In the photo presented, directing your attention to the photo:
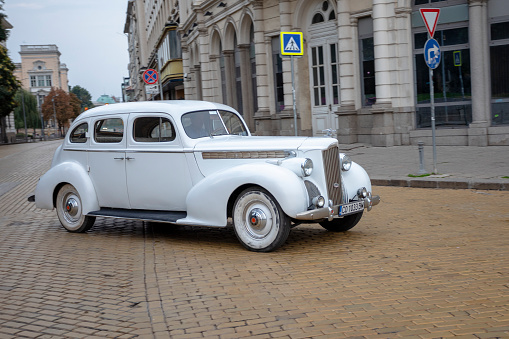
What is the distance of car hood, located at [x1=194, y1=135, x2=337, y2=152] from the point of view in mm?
6980

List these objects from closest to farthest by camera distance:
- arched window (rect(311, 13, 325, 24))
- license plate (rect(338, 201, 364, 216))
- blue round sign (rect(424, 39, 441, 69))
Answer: license plate (rect(338, 201, 364, 216)) < blue round sign (rect(424, 39, 441, 69)) < arched window (rect(311, 13, 325, 24))

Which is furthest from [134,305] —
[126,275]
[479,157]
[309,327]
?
[479,157]

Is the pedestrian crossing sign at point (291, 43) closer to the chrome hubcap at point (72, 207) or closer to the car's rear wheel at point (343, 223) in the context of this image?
the chrome hubcap at point (72, 207)

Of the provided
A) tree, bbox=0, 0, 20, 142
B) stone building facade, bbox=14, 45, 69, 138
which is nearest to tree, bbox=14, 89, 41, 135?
tree, bbox=0, 0, 20, 142

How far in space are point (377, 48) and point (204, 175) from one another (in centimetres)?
1276

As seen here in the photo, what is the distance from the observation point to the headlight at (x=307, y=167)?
22.1 feet

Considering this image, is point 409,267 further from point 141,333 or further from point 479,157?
point 479,157

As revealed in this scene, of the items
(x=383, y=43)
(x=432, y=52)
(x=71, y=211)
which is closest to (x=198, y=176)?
(x=71, y=211)

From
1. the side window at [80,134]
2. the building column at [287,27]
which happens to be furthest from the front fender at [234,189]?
the building column at [287,27]

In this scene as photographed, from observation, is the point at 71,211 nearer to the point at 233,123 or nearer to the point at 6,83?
the point at 233,123

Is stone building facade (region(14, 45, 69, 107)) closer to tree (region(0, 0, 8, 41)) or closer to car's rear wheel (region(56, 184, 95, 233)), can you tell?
tree (region(0, 0, 8, 41))

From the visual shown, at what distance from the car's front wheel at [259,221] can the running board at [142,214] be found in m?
0.91

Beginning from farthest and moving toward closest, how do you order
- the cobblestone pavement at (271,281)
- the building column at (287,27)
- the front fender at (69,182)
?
the building column at (287,27) < the front fender at (69,182) < the cobblestone pavement at (271,281)

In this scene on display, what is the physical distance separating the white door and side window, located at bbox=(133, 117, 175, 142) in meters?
14.1
